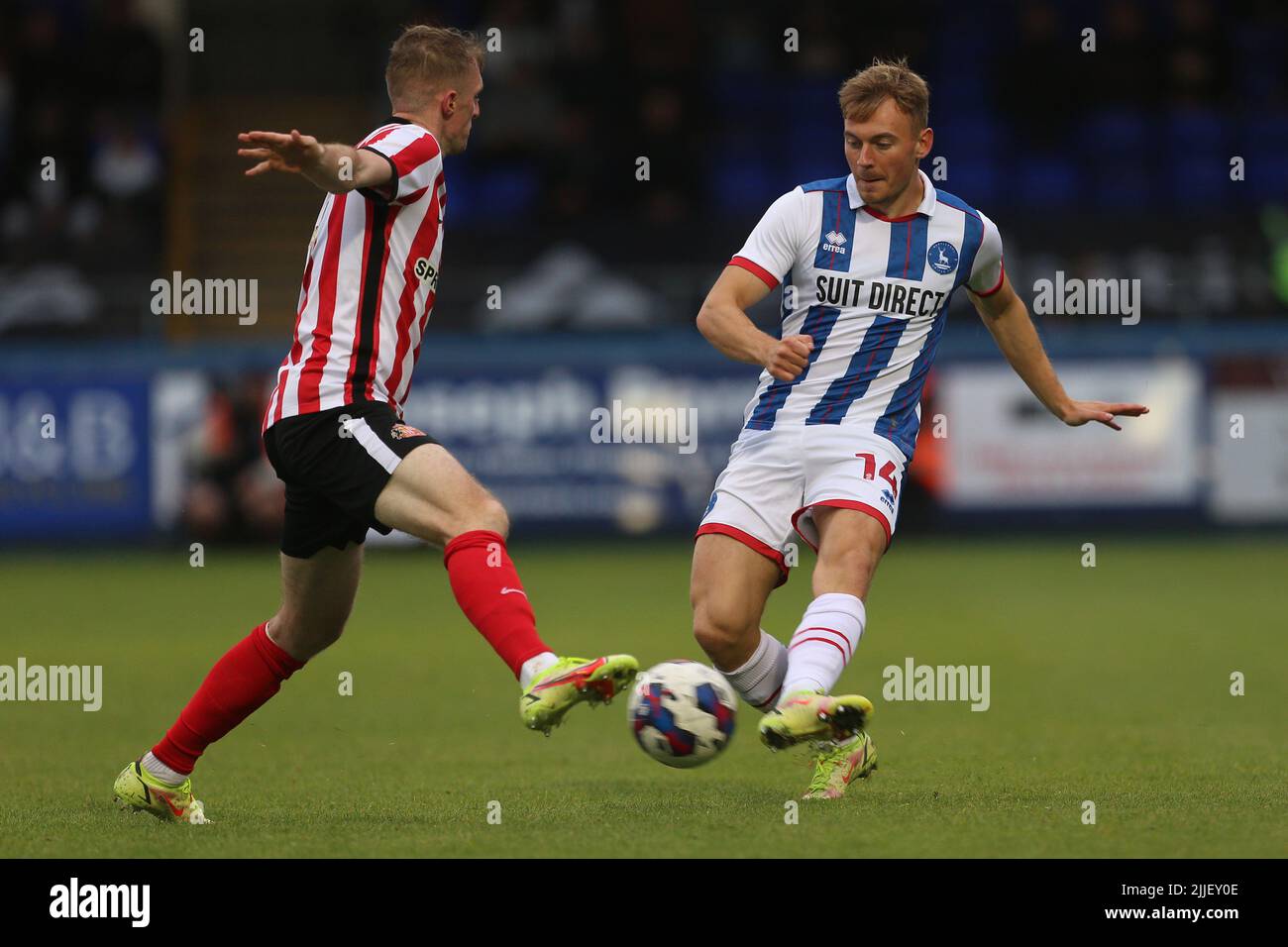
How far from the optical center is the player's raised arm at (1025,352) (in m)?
6.36

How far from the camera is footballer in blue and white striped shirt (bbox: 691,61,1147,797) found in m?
5.88

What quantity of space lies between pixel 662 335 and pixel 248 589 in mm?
5099

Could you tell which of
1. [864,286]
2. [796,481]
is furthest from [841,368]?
[796,481]

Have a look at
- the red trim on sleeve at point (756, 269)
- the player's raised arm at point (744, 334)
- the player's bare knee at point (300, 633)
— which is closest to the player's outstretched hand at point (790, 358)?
the player's raised arm at point (744, 334)

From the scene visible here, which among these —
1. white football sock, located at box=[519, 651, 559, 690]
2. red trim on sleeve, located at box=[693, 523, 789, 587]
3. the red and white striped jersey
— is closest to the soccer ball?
white football sock, located at box=[519, 651, 559, 690]

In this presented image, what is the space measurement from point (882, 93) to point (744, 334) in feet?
3.01

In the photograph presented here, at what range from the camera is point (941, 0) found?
22047 mm

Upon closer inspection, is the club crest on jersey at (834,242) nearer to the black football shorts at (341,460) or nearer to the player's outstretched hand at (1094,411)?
the player's outstretched hand at (1094,411)

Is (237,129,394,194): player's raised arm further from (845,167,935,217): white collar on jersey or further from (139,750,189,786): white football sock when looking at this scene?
(139,750,189,786): white football sock

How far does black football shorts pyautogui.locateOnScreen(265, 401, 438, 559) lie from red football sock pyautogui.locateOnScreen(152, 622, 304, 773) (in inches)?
22.8

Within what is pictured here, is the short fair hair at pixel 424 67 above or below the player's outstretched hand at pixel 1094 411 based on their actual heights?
above

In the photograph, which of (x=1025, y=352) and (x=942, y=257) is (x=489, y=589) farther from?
(x=1025, y=352)

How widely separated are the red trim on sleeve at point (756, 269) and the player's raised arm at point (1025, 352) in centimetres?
81

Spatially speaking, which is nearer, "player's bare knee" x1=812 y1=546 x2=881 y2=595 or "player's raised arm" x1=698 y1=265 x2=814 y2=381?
"player's raised arm" x1=698 y1=265 x2=814 y2=381
